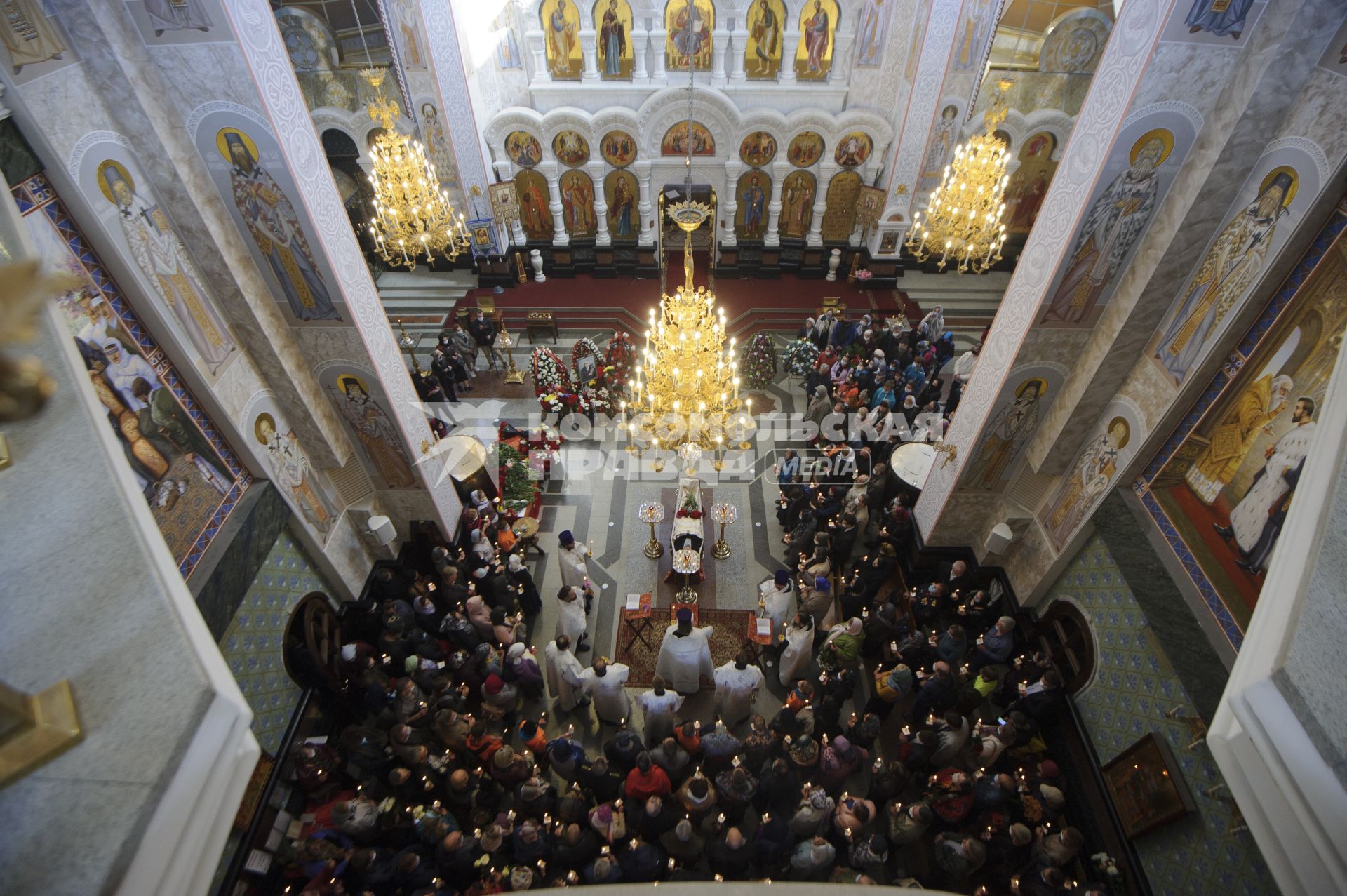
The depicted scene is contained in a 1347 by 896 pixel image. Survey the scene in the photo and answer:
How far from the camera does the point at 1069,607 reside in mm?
6461

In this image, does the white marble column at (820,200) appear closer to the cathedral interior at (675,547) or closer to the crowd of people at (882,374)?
the crowd of people at (882,374)

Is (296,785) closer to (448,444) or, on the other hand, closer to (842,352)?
(448,444)

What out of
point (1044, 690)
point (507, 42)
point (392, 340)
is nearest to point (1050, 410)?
point (1044, 690)

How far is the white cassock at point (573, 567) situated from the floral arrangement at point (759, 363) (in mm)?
5466

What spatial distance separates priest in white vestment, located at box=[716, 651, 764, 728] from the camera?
6418mm

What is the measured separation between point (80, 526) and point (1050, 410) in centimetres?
762

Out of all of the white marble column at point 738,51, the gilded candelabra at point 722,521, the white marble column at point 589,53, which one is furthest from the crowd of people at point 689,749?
the white marble column at point 589,53

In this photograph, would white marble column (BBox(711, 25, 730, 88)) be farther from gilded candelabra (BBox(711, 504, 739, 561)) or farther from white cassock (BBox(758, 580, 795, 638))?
white cassock (BBox(758, 580, 795, 638))

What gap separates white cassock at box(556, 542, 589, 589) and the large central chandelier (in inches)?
71.7

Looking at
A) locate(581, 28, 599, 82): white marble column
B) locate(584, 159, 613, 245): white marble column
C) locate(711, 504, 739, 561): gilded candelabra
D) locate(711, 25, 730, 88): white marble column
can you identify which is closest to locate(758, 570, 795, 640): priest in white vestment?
locate(711, 504, 739, 561): gilded candelabra

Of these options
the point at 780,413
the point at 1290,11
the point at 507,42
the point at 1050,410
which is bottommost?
the point at 780,413

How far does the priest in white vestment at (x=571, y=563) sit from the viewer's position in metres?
7.48

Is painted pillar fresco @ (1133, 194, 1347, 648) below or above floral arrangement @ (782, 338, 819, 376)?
above

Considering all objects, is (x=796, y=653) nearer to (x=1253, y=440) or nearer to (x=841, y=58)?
(x=1253, y=440)
